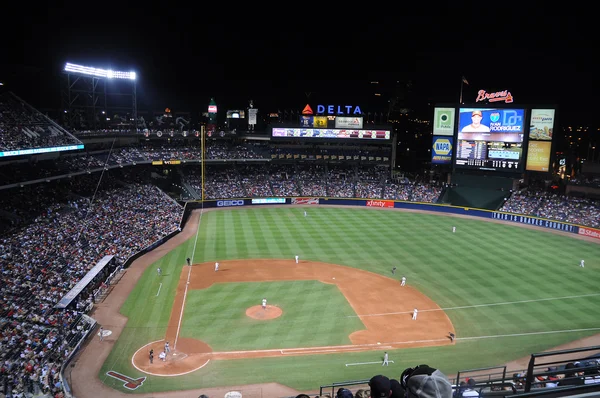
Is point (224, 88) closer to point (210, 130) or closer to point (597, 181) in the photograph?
point (210, 130)

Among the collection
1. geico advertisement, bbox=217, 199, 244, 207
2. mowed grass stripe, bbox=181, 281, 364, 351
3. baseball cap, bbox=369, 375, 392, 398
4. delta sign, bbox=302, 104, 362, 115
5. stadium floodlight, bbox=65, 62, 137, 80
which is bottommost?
mowed grass stripe, bbox=181, 281, 364, 351

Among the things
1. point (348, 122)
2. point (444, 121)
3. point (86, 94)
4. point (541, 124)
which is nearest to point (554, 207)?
point (541, 124)

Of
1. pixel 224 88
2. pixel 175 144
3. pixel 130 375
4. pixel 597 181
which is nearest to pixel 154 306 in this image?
pixel 130 375

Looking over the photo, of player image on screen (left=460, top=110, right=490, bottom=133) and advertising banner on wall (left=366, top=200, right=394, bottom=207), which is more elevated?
player image on screen (left=460, top=110, right=490, bottom=133)

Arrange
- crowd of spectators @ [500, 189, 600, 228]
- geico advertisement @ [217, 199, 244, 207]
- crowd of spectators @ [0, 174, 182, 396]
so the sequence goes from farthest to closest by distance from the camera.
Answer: geico advertisement @ [217, 199, 244, 207], crowd of spectators @ [500, 189, 600, 228], crowd of spectators @ [0, 174, 182, 396]

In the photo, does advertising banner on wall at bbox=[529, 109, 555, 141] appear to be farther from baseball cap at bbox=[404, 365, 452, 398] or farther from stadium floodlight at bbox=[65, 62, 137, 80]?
baseball cap at bbox=[404, 365, 452, 398]

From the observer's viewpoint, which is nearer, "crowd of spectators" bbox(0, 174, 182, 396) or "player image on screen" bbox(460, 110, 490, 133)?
"crowd of spectators" bbox(0, 174, 182, 396)

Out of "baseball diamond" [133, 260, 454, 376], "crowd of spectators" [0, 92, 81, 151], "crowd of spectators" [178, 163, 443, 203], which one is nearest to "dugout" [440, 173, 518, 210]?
"crowd of spectators" [178, 163, 443, 203]
